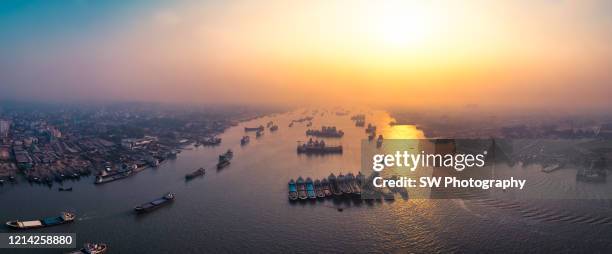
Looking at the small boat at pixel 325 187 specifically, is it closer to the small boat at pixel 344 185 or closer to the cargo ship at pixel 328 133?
the small boat at pixel 344 185

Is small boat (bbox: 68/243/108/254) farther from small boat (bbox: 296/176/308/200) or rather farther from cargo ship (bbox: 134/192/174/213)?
small boat (bbox: 296/176/308/200)

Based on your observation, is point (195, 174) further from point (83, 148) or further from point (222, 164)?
point (83, 148)

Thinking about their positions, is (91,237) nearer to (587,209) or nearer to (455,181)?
(455,181)

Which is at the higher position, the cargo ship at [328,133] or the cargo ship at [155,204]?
the cargo ship at [328,133]

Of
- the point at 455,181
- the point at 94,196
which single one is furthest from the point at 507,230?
the point at 94,196
